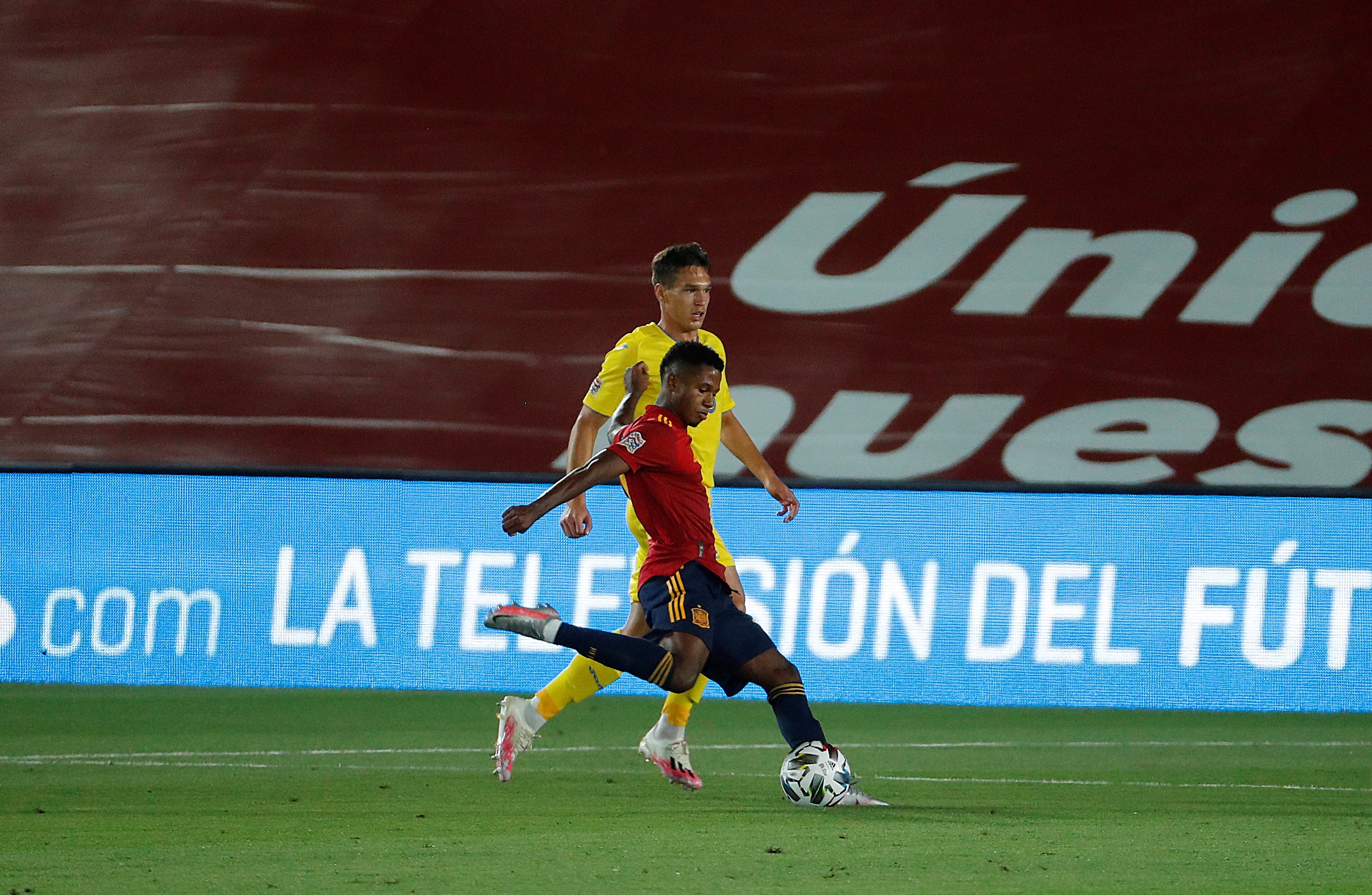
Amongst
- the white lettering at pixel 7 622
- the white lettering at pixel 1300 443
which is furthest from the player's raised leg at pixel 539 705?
the white lettering at pixel 1300 443

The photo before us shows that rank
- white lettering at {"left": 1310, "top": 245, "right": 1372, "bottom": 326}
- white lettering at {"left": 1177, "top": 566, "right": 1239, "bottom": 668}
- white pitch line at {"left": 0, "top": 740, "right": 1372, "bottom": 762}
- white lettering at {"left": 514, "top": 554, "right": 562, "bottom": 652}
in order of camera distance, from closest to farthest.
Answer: white pitch line at {"left": 0, "top": 740, "right": 1372, "bottom": 762} → white lettering at {"left": 1177, "top": 566, "right": 1239, "bottom": 668} → white lettering at {"left": 514, "top": 554, "right": 562, "bottom": 652} → white lettering at {"left": 1310, "top": 245, "right": 1372, "bottom": 326}

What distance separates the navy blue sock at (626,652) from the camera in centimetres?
535

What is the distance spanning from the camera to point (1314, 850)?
15.1 ft

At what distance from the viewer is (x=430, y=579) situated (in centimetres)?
935

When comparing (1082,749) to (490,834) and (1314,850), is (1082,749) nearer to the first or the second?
(1314,850)

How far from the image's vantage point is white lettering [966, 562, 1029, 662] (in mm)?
9016

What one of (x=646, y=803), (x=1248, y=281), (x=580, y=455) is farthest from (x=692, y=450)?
(x=1248, y=281)

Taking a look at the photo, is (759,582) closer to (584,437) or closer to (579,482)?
(584,437)

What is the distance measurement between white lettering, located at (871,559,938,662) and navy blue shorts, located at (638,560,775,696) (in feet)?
11.9

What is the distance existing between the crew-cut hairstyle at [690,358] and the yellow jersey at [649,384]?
54 centimetres

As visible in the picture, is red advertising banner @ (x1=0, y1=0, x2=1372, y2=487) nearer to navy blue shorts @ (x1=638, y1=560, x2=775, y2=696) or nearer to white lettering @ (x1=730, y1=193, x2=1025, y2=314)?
white lettering @ (x1=730, y1=193, x2=1025, y2=314)

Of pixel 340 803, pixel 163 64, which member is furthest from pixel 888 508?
pixel 163 64

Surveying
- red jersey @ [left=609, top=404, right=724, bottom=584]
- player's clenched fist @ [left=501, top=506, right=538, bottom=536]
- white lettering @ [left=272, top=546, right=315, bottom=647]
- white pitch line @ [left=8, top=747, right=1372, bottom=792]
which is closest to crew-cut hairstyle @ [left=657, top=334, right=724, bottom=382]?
red jersey @ [left=609, top=404, right=724, bottom=584]

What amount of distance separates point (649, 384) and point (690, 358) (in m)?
0.69
